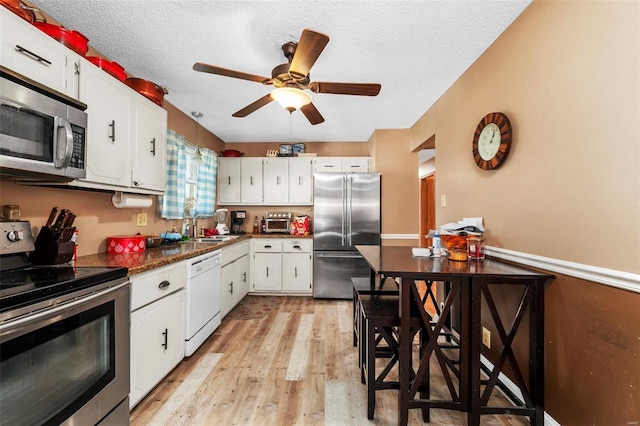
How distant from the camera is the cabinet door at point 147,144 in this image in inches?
84.0

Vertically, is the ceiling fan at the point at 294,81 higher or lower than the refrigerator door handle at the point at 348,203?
higher

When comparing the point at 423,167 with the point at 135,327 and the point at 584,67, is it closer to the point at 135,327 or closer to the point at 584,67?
the point at 584,67

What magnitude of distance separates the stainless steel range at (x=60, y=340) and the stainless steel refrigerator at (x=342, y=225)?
2784 millimetres

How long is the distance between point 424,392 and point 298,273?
8.72 ft

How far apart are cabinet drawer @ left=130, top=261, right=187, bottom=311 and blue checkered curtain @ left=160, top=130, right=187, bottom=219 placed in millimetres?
1033

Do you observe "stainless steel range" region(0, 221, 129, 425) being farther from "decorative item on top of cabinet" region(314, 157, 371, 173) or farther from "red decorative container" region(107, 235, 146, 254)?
"decorative item on top of cabinet" region(314, 157, 371, 173)

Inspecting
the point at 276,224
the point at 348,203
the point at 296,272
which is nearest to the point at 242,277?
the point at 296,272

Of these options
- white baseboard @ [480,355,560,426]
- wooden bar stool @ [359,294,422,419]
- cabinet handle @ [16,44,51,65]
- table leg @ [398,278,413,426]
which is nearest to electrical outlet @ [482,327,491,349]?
white baseboard @ [480,355,560,426]

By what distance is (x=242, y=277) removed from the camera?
386 centimetres

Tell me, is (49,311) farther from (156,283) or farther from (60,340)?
(156,283)

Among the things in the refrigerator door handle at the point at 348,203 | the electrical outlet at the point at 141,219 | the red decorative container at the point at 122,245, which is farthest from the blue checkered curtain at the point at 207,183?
the refrigerator door handle at the point at 348,203

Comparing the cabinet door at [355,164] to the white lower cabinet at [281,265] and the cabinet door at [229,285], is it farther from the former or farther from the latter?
the cabinet door at [229,285]

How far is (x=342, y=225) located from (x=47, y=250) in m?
3.10

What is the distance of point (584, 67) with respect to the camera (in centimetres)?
133
